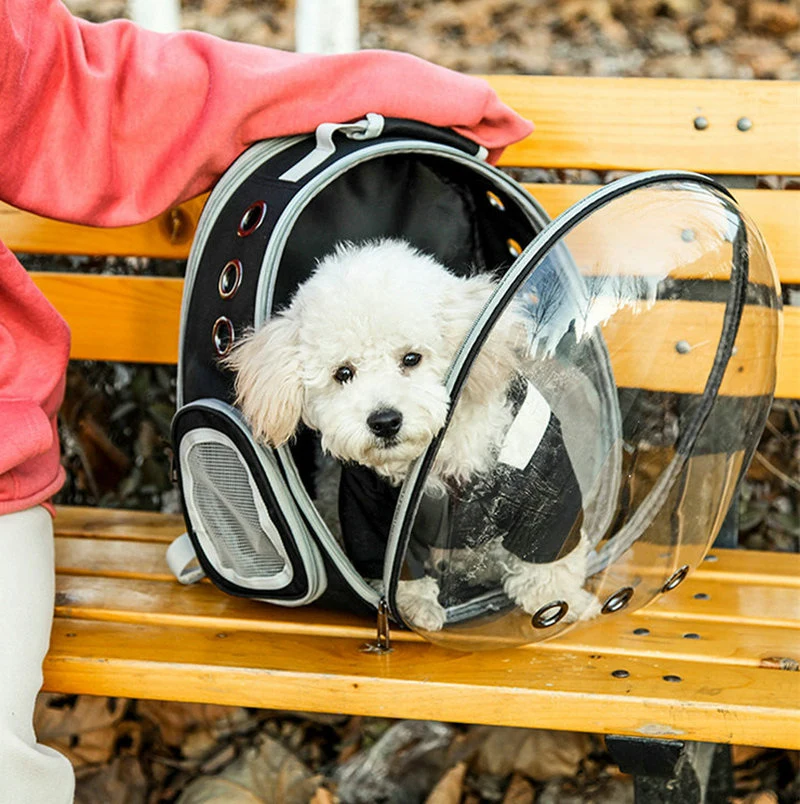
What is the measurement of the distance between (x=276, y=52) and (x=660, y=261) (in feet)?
2.06

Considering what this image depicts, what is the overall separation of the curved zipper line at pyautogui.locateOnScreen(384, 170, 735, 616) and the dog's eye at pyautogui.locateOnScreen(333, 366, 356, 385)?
0.17 metres

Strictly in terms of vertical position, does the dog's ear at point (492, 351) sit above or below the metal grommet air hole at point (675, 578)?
above

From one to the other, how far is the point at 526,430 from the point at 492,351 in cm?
9

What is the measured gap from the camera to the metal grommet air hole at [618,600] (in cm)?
133

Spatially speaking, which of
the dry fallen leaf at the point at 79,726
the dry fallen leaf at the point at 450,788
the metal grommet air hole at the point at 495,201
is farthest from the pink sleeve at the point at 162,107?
the dry fallen leaf at the point at 450,788

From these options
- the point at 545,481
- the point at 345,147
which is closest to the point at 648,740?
the point at 545,481

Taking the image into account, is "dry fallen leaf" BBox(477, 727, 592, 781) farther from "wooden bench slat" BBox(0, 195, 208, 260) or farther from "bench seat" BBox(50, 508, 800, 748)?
"wooden bench slat" BBox(0, 195, 208, 260)

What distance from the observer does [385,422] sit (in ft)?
4.09

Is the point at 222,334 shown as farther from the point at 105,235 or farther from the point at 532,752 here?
the point at 532,752

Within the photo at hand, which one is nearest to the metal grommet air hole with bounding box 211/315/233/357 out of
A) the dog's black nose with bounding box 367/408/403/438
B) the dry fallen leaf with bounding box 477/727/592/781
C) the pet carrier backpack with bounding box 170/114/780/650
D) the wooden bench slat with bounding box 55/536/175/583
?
the pet carrier backpack with bounding box 170/114/780/650

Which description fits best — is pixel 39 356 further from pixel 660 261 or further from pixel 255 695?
pixel 660 261

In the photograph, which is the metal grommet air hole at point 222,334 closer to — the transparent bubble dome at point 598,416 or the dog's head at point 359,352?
the dog's head at point 359,352

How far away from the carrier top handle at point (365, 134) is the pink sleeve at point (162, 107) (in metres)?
0.03

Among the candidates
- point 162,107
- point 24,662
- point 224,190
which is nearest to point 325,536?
point 24,662
